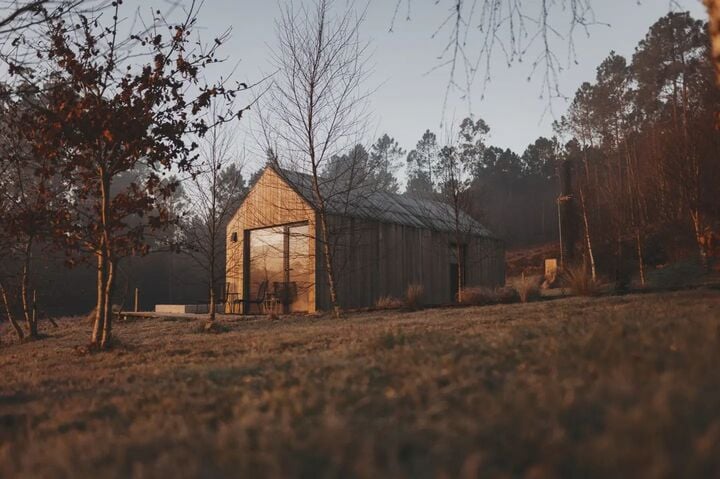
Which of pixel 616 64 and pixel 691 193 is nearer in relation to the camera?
pixel 691 193

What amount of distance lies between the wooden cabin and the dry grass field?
1276 centimetres

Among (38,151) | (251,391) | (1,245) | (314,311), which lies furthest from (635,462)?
(314,311)

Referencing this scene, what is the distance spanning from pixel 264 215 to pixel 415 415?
710 inches

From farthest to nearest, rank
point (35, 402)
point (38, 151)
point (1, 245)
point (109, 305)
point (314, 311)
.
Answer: point (314, 311), point (1, 245), point (109, 305), point (38, 151), point (35, 402)

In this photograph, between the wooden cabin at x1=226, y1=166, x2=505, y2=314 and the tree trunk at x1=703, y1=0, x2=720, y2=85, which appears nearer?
the tree trunk at x1=703, y1=0, x2=720, y2=85

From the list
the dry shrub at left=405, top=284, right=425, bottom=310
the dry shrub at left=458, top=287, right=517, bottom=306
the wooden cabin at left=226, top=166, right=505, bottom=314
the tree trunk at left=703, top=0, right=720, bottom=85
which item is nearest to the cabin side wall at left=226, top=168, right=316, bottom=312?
the wooden cabin at left=226, top=166, right=505, bottom=314

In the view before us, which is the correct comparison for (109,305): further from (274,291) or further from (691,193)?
(691,193)

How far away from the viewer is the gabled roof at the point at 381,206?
56.4ft

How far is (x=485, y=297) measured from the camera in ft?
49.8

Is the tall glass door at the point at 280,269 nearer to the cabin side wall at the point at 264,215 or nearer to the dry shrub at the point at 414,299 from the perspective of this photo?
the cabin side wall at the point at 264,215

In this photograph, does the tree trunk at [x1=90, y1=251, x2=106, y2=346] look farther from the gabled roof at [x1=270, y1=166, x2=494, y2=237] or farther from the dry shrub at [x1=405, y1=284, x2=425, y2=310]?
the dry shrub at [x1=405, y1=284, x2=425, y2=310]

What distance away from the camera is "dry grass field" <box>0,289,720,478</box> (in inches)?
66.3

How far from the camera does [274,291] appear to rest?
18969 mm

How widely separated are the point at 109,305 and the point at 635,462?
8.48m
